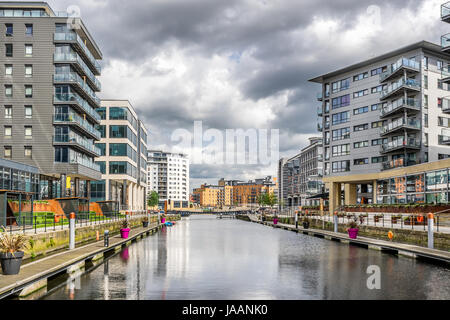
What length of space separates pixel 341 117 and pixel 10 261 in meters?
74.8

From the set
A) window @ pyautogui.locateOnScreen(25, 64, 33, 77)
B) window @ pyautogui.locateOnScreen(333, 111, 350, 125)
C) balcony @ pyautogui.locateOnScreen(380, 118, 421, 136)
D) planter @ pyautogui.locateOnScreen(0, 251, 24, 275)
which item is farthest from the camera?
window @ pyautogui.locateOnScreen(333, 111, 350, 125)

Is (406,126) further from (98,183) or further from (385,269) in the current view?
(98,183)

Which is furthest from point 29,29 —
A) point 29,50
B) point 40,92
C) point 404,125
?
point 404,125

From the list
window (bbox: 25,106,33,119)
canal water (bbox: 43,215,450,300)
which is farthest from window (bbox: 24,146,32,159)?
canal water (bbox: 43,215,450,300)

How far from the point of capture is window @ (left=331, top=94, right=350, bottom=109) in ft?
271

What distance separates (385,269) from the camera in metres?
20.1

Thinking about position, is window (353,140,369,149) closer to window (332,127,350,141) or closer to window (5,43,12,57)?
window (332,127,350,141)

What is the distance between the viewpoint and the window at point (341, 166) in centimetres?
8156

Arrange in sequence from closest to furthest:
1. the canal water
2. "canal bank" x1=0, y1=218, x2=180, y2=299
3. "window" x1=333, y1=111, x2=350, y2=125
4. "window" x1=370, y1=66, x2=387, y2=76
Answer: "canal bank" x1=0, y1=218, x2=180, y2=299 < the canal water < "window" x1=370, y1=66, x2=387, y2=76 < "window" x1=333, y1=111, x2=350, y2=125

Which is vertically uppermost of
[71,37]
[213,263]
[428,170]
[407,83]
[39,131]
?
[71,37]

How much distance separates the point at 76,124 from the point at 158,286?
54.2m

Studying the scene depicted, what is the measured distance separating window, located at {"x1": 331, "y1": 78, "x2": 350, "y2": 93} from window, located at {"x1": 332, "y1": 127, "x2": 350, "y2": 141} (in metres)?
7.55

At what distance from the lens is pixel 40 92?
6506 centimetres
